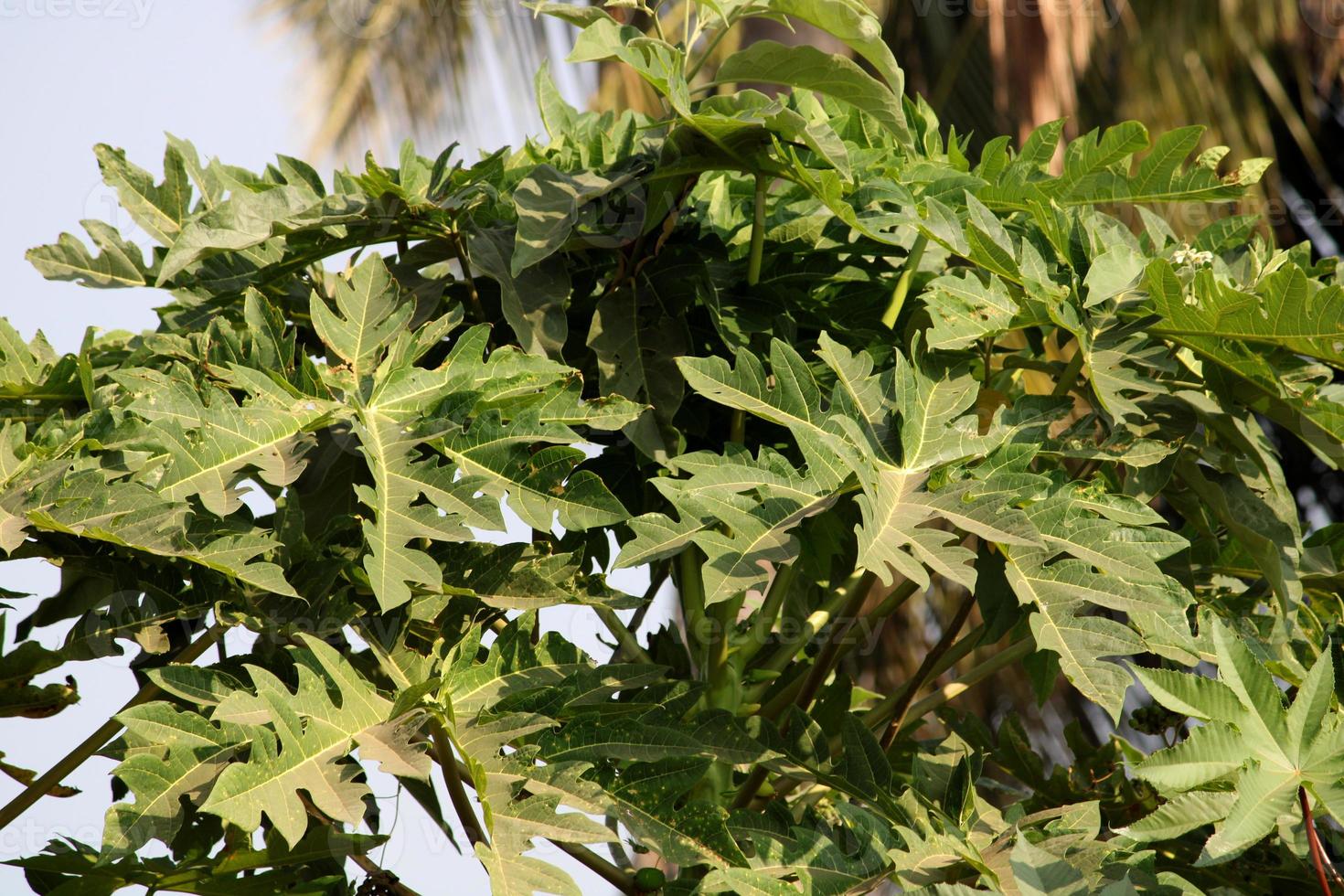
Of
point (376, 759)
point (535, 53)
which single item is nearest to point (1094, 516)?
point (376, 759)

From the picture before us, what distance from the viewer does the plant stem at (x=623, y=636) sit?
0.98 meters

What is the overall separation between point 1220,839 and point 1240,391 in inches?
17.1

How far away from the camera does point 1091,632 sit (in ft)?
2.24

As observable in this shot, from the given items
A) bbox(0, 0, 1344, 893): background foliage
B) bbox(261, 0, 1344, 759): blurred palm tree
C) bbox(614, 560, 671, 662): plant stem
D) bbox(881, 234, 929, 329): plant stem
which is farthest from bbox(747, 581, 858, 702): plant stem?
bbox(261, 0, 1344, 759): blurred palm tree

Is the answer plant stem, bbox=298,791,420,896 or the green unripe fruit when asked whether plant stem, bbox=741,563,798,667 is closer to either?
the green unripe fruit

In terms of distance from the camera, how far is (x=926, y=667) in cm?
93

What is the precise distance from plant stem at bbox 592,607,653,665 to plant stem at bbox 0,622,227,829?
30 centimetres

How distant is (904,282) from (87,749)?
2.23 feet

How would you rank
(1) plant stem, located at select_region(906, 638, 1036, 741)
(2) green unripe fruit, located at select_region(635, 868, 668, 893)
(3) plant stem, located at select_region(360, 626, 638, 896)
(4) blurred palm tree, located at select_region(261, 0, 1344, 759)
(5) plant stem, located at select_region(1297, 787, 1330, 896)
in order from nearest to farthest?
(5) plant stem, located at select_region(1297, 787, 1330, 896) → (3) plant stem, located at select_region(360, 626, 638, 896) → (2) green unripe fruit, located at select_region(635, 868, 668, 893) → (1) plant stem, located at select_region(906, 638, 1036, 741) → (4) blurred palm tree, located at select_region(261, 0, 1344, 759)

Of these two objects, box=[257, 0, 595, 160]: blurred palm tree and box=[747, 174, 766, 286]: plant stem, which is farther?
box=[257, 0, 595, 160]: blurred palm tree

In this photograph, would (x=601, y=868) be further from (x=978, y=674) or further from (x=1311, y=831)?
(x=1311, y=831)

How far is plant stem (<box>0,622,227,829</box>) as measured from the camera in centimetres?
77

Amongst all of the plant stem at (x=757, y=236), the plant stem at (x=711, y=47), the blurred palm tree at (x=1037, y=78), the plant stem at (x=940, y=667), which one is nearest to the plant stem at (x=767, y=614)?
the plant stem at (x=940, y=667)

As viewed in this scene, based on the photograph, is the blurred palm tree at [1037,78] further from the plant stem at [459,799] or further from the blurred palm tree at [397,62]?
the plant stem at [459,799]
